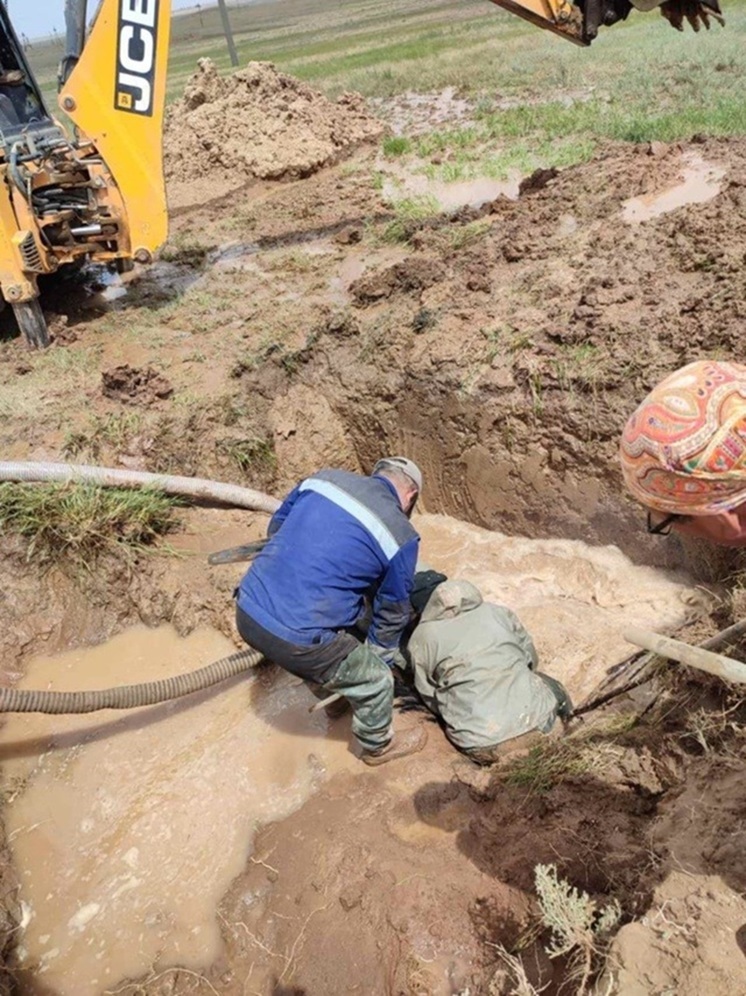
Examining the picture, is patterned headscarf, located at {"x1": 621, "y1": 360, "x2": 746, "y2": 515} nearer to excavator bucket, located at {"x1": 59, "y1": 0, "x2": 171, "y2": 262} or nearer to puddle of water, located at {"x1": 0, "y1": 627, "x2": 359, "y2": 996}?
puddle of water, located at {"x1": 0, "y1": 627, "x2": 359, "y2": 996}

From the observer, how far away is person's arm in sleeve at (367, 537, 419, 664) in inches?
135

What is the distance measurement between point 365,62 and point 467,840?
24.1 m

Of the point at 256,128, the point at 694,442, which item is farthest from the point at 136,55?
the point at 694,442

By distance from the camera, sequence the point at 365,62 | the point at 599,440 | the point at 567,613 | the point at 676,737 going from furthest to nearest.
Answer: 1. the point at 365,62
2. the point at 599,440
3. the point at 567,613
4. the point at 676,737

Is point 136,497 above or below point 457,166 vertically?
below

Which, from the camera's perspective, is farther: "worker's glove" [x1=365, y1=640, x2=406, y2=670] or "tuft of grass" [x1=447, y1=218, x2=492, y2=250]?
"tuft of grass" [x1=447, y1=218, x2=492, y2=250]

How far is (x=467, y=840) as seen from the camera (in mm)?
3299

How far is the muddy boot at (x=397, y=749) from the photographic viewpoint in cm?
379

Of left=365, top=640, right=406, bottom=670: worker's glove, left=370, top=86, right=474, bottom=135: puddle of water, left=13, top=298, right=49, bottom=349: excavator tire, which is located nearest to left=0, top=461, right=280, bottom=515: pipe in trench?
left=365, top=640, right=406, bottom=670: worker's glove

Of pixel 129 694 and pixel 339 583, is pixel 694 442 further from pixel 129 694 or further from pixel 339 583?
pixel 129 694

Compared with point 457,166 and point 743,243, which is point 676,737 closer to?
point 743,243

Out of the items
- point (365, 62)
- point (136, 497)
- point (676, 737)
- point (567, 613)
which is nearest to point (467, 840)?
point (676, 737)

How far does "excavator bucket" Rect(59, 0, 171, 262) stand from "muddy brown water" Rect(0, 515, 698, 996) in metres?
3.94

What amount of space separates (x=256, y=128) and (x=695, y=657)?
11478mm
